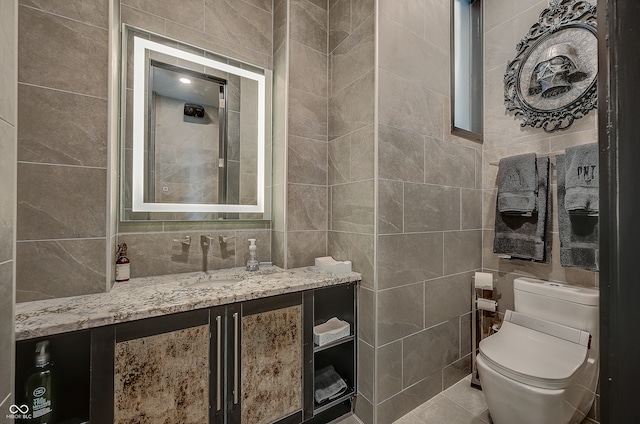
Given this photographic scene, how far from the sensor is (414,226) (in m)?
1.68

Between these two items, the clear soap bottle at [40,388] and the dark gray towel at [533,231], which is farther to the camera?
the dark gray towel at [533,231]

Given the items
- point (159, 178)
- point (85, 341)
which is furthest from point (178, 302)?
point (159, 178)

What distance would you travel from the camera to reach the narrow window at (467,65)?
1981 millimetres

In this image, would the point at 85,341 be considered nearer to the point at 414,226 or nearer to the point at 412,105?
the point at 414,226

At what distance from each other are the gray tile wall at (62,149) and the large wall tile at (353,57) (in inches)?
50.5

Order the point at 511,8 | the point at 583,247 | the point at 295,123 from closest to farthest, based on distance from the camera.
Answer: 1. the point at 583,247
2. the point at 295,123
3. the point at 511,8

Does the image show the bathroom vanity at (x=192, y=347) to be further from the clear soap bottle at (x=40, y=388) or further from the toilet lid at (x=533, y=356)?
the toilet lid at (x=533, y=356)

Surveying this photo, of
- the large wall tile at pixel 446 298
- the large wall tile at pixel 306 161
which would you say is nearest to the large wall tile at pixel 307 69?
the large wall tile at pixel 306 161

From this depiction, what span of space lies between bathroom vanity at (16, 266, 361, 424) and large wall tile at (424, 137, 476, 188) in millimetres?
873

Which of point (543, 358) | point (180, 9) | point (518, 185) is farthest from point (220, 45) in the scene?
point (543, 358)

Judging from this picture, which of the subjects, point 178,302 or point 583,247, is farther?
point 583,247

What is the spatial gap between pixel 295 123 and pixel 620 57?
5.32 ft

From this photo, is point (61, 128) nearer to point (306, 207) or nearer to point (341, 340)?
point (306, 207)

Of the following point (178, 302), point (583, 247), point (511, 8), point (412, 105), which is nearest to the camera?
point (178, 302)
